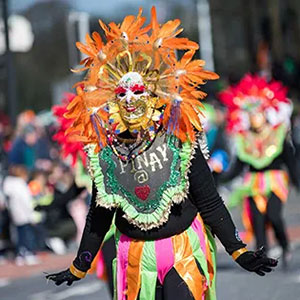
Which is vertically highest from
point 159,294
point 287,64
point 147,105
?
point 147,105

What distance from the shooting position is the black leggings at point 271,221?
36.9 ft

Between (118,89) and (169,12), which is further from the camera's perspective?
(169,12)

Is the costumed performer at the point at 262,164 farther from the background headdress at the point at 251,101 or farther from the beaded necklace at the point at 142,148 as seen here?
the beaded necklace at the point at 142,148

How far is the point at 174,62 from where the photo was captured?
598 cm

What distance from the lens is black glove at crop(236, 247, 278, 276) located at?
5.71 meters

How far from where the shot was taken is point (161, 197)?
5.84m

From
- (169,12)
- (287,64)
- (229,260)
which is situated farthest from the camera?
(169,12)

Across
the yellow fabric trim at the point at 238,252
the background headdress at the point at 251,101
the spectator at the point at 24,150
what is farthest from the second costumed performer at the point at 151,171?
the spectator at the point at 24,150

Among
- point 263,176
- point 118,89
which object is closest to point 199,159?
point 118,89

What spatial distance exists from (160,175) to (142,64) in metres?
0.62

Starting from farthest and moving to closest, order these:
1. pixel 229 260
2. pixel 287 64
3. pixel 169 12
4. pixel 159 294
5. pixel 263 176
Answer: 1. pixel 169 12
2. pixel 287 64
3. pixel 229 260
4. pixel 263 176
5. pixel 159 294

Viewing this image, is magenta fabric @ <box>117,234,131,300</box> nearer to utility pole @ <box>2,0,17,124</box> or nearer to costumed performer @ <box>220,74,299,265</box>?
costumed performer @ <box>220,74,299,265</box>

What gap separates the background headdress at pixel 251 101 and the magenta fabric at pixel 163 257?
226 inches

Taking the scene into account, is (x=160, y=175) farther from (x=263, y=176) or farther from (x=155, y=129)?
(x=263, y=176)
